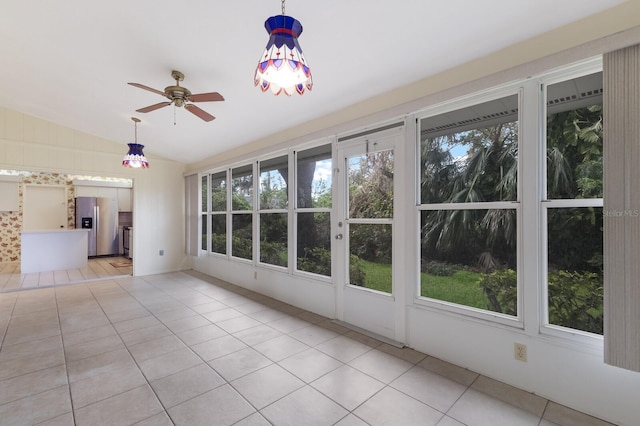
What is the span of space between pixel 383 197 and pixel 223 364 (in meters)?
2.18

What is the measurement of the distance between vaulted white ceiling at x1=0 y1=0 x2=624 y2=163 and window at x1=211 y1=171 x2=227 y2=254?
2015 millimetres

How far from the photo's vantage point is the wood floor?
4.98 metres

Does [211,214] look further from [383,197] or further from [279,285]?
[383,197]

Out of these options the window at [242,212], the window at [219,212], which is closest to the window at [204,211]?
the window at [219,212]

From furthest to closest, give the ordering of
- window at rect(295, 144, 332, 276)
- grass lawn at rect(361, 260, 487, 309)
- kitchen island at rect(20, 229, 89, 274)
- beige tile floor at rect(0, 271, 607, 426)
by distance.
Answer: kitchen island at rect(20, 229, 89, 274)
window at rect(295, 144, 332, 276)
grass lawn at rect(361, 260, 487, 309)
beige tile floor at rect(0, 271, 607, 426)

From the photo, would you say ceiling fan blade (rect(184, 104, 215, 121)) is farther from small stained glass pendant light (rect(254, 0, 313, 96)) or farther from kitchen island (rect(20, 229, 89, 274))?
kitchen island (rect(20, 229, 89, 274))

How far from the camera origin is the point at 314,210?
3.75 m

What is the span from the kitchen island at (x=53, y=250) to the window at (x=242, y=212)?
4.02 metres

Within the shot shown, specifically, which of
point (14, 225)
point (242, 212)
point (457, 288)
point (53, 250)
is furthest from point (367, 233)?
point (14, 225)

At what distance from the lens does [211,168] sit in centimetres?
580

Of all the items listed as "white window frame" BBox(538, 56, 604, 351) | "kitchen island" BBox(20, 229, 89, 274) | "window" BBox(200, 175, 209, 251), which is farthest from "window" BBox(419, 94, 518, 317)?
"kitchen island" BBox(20, 229, 89, 274)

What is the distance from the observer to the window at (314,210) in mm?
3623

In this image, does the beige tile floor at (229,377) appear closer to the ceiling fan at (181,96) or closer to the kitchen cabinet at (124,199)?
the ceiling fan at (181,96)

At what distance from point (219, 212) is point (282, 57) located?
15.9 ft
